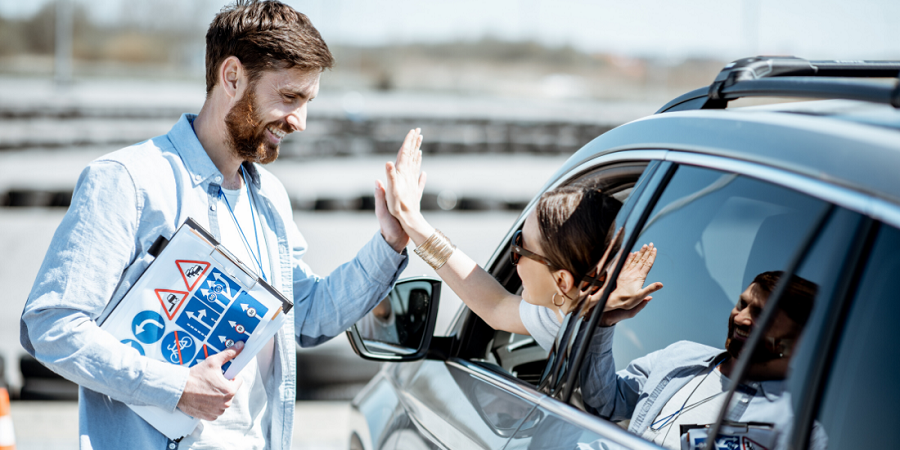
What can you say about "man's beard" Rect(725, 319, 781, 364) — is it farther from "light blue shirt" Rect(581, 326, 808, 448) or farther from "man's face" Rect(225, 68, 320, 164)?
"man's face" Rect(225, 68, 320, 164)

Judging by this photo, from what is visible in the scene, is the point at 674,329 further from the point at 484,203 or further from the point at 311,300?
the point at 484,203

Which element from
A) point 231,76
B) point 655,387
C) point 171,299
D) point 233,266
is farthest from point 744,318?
point 231,76

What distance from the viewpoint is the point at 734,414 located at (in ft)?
4.23

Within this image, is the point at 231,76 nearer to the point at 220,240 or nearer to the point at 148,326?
the point at 220,240

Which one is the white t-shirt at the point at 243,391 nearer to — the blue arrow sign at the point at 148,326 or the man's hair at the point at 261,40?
the blue arrow sign at the point at 148,326

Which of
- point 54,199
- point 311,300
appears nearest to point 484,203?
point 54,199

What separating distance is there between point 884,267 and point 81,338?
172cm

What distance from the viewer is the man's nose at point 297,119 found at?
2.33 m

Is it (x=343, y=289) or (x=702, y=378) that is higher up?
(x=702, y=378)

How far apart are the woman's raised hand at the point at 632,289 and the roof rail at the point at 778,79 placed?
0.41 metres

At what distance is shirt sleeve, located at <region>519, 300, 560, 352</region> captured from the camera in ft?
6.56

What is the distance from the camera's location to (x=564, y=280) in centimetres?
189

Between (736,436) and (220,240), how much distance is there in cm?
150

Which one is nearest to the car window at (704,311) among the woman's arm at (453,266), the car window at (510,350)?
the woman's arm at (453,266)
